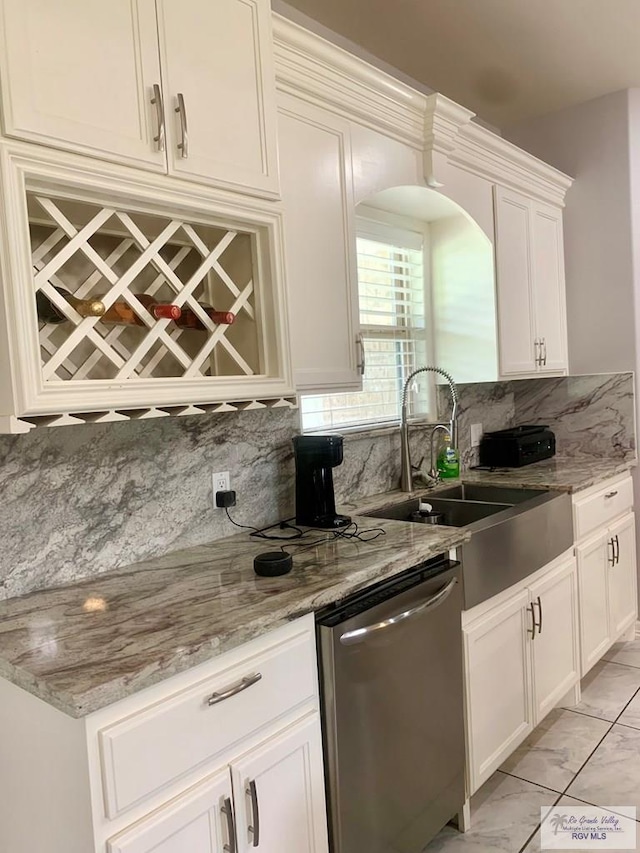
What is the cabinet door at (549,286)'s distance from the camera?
3.34 m

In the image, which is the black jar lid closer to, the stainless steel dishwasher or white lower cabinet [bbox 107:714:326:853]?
the stainless steel dishwasher

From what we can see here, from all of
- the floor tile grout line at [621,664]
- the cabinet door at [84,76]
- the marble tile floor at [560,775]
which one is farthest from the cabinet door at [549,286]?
the cabinet door at [84,76]

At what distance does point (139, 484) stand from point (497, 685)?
1350mm

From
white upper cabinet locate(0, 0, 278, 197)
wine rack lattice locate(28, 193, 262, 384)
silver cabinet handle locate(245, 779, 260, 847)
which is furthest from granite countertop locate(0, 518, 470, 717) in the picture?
white upper cabinet locate(0, 0, 278, 197)

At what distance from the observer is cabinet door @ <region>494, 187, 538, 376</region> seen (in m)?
3.03

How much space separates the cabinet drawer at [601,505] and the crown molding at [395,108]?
150 centimetres

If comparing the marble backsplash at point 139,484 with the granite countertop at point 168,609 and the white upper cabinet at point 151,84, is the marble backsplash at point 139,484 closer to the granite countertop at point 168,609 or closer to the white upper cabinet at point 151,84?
the granite countertop at point 168,609

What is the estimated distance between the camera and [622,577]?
3.22 meters

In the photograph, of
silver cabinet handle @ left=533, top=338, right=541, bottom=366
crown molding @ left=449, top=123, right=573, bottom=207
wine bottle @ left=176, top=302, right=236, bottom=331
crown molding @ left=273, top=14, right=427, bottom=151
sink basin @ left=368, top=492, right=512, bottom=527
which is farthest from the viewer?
silver cabinet handle @ left=533, top=338, right=541, bottom=366

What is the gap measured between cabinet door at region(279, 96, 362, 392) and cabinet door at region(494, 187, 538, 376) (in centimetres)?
113

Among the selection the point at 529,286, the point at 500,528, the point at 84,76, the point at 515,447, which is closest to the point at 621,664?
the point at 515,447

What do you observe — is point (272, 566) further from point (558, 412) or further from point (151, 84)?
point (558, 412)

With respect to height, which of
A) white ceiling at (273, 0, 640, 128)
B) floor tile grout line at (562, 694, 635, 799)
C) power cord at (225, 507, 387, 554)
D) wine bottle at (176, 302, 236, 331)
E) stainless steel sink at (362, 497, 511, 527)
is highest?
white ceiling at (273, 0, 640, 128)

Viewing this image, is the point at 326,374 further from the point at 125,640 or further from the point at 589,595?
the point at 589,595
